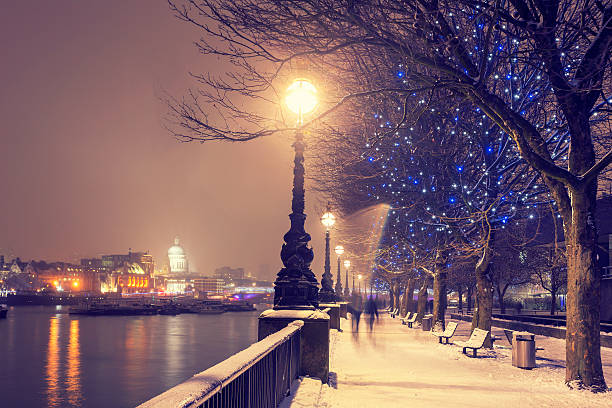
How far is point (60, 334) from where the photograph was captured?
90.8m

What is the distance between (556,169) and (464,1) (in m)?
3.82

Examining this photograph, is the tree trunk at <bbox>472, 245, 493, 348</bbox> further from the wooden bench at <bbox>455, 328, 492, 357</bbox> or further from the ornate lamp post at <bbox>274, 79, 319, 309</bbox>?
the ornate lamp post at <bbox>274, 79, 319, 309</bbox>

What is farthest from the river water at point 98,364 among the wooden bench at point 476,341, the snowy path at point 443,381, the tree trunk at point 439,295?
the wooden bench at point 476,341

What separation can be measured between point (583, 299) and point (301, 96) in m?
6.97

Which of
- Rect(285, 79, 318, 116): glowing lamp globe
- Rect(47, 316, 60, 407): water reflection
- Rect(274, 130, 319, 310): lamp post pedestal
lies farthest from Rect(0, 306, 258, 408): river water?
Rect(285, 79, 318, 116): glowing lamp globe

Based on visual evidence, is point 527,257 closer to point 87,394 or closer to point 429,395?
point 87,394

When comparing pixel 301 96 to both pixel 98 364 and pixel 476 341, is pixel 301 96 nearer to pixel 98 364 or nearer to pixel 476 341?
pixel 476 341

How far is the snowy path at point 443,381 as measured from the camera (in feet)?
33.0

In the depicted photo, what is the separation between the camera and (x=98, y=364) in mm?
54156

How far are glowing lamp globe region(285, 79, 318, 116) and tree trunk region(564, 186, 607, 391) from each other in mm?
5671

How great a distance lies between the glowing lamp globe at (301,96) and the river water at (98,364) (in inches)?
1171

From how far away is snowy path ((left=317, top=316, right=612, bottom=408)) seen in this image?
33.0ft

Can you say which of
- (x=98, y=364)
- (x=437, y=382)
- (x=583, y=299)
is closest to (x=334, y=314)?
(x=437, y=382)

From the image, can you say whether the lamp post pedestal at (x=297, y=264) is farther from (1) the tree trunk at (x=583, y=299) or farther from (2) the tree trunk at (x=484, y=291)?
(2) the tree trunk at (x=484, y=291)
